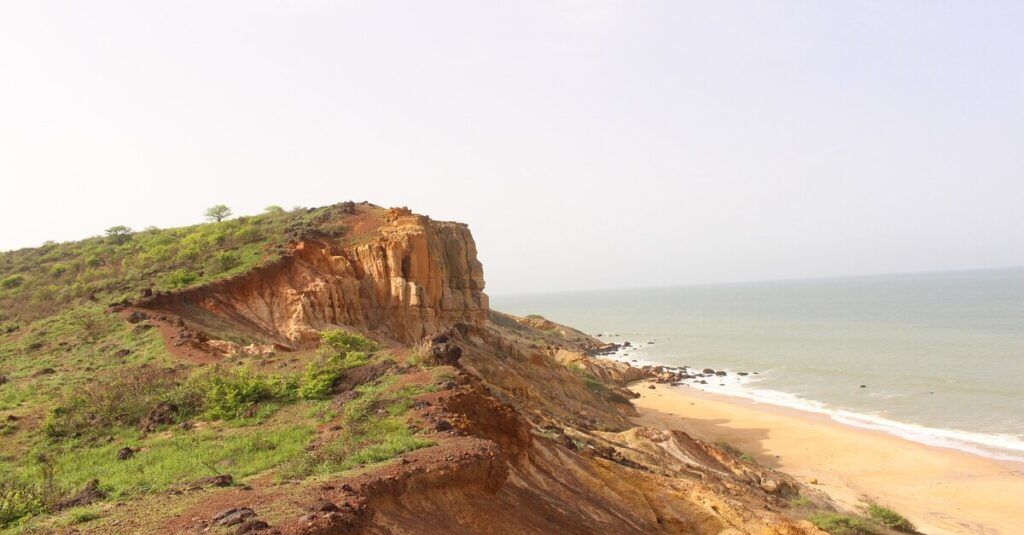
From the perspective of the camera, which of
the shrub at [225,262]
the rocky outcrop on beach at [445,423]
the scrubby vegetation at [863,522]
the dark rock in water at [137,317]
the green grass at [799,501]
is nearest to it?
the rocky outcrop on beach at [445,423]

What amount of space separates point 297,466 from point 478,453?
115 inches

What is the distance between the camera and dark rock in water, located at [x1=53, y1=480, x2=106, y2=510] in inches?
375

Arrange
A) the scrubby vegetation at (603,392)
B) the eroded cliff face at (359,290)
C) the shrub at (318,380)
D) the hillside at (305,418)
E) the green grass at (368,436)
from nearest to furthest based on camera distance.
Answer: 1. the hillside at (305,418)
2. the green grass at (368,436)
3. the shrub at (318,380)
4. the eroded cliff face at (359,290)
5. the scrubby vegetation at (603,392)

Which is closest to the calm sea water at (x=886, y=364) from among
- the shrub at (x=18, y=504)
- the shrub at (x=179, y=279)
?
the shrub at (x=18, y=504)

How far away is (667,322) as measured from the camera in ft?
391

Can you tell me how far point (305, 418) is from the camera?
13477 millimetres

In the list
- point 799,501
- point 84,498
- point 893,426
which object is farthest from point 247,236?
point 893,426

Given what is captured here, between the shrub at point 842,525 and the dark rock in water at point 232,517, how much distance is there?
16.0 meters

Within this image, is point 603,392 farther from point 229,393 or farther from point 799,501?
point 229,393

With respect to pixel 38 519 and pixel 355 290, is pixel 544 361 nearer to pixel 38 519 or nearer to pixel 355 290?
pixel 355 290

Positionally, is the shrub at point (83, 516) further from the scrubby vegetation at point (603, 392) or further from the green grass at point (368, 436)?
the scrubby vegetation at point (603, 392)

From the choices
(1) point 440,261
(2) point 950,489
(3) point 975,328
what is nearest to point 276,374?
(1) point 440,261

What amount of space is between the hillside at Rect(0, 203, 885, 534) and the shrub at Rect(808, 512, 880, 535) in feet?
1.75

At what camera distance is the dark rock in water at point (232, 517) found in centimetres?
758
